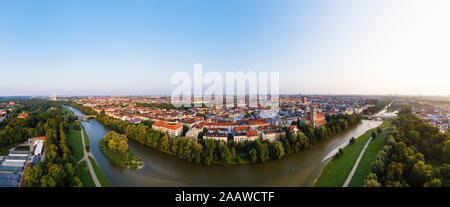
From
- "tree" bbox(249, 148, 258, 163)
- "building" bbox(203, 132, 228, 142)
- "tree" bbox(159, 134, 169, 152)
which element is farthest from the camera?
"building" bbox(203, 132, 228, 142)

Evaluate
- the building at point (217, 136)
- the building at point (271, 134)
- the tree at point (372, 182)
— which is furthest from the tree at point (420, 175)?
the building at point (217, 136)

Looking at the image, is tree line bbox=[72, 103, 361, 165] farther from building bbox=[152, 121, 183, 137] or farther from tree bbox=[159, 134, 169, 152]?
building bbox=[152, 121, 183, 137]

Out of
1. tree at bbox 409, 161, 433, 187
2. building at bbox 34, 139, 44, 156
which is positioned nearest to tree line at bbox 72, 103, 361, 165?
tree at bbox 409, 161, 433, 187

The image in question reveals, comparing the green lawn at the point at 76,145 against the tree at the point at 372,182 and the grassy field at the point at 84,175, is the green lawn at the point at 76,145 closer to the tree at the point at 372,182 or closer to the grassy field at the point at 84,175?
the grassy field at the point at 84,175

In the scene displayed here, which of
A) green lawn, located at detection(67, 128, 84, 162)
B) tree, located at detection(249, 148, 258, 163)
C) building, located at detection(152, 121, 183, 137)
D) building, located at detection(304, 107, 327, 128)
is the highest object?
building, located at detection(304, 107, 327, 128)

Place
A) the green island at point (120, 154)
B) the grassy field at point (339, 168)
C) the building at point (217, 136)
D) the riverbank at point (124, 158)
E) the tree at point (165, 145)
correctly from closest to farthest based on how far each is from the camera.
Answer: the grassy field at point (339, 168), the riverbank at point (124, 158), the green island at point (120, 154), the tree at point (165, 145), the building at point (217, 136)
